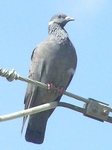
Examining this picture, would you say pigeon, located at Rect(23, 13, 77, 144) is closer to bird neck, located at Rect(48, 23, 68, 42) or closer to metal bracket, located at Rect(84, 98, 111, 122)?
bird neck, located at Rect(48, 23, 68, 42)

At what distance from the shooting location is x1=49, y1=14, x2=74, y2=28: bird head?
10430 mm

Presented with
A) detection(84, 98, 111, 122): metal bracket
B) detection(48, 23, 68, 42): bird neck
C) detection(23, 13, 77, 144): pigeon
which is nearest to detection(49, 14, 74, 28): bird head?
detection(48, 23, 68, 42): bird neck

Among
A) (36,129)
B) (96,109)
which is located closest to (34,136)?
(36,129)

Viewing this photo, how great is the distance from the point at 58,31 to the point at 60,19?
0.62 metres

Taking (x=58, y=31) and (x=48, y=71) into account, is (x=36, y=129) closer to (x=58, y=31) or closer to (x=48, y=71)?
(x=48, y=71)

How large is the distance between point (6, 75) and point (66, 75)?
3.65 m

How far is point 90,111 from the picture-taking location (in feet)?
19.2

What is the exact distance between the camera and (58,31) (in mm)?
9961

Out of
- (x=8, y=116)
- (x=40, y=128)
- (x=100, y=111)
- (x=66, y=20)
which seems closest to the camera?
(x=8, y=116)

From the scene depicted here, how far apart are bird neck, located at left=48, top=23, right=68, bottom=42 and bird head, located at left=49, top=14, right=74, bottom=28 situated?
0.12 m

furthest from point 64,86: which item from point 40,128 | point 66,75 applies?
point 40,128

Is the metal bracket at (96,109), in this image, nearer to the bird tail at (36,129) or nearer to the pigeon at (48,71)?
the bird tail at (36,129)

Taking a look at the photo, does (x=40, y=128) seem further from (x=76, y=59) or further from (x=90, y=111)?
(x=90, y=111)

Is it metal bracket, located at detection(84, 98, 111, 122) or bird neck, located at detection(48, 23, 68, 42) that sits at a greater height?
bird neck, located at detection(48, 23, 68, 42)
